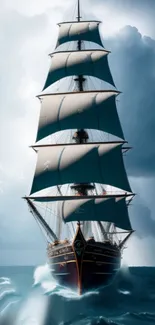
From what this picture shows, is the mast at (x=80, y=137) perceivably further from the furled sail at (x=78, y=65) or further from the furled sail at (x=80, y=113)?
the furled sail at (x=80, y=113)

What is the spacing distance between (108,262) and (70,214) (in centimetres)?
654

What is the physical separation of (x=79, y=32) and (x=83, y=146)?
16.7 meters

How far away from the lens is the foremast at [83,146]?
71.0m

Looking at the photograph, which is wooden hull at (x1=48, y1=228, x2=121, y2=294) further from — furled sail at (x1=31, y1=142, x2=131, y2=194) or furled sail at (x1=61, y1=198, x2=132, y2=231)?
furled sail at (x1=31, y1=142, x2=131, y2=194)

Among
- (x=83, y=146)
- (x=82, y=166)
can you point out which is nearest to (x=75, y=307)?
(x=82, y=166)

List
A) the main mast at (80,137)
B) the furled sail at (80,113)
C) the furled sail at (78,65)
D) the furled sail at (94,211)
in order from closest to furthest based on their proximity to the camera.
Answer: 1. the furled sail at (94,211)
2. the furled sail at (80,113)
3. the main mast at (80,137)
4. the furled sail at (78,65)

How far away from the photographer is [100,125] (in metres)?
75.9

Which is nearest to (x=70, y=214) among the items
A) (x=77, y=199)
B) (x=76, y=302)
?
(x=77, y=199)

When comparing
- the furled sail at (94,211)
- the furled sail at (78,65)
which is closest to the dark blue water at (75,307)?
the furled sail at (94,211)

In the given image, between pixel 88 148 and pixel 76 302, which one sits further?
pixel 88 148

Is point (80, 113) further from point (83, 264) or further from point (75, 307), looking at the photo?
point (75, 307)

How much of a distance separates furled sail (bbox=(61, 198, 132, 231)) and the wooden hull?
3.46 metres

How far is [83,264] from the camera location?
206ft

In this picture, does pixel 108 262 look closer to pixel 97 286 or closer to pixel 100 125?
pixel 97 286
